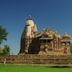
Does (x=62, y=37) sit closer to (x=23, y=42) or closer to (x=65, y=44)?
(x=65, y=44)

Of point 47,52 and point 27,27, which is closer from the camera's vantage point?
point 47,52

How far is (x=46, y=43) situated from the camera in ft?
258

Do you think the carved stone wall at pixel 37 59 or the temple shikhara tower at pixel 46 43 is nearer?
the carved stone wall at pixel 37 59

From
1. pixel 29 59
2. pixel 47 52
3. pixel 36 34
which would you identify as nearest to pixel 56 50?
pixel 47 52

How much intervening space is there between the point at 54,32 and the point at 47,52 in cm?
670

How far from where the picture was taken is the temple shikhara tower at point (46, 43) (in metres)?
77.9

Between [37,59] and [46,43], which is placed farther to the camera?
[46,43]

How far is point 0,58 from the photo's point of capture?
6544cm

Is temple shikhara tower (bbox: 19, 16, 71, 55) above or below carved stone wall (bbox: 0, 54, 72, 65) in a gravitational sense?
above

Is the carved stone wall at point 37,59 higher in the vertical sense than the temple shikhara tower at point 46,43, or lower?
lower

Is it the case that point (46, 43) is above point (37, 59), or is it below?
above

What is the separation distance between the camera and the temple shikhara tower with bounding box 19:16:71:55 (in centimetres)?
7794

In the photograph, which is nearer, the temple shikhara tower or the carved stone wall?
the carved stone wall

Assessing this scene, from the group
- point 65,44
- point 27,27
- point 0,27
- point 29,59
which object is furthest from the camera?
point 27,27
